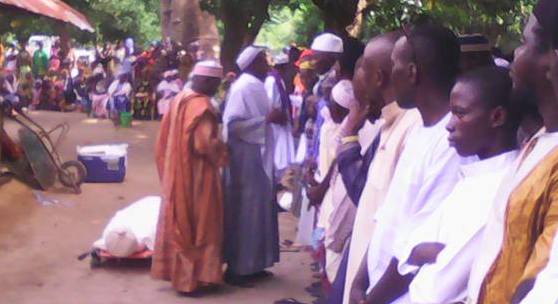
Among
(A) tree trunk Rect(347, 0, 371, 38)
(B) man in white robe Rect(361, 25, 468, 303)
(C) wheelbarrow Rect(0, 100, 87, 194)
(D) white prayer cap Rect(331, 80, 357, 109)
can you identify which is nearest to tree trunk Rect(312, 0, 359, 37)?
(A) tree trunk Rect(347, 0, 371, 38)

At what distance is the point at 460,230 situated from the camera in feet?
7.38

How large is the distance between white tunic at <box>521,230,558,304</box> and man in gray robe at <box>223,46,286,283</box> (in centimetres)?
499

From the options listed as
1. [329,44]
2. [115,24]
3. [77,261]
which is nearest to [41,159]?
[77,261]

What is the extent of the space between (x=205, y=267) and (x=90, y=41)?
1344 inches

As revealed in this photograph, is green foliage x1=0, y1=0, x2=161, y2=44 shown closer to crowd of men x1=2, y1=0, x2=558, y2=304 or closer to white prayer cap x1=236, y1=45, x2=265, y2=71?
white prayer cap x1=236, y1=45, x2=265, y2=71

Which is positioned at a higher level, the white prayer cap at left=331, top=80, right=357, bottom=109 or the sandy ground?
the white prayer cap at left=331, top=80, right=357, bottom=109

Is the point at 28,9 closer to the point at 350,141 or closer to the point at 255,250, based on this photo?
the point at 255,250

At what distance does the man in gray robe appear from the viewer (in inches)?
259

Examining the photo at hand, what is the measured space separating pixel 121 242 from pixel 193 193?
101 cm

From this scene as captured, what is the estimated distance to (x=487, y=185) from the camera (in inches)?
89.7

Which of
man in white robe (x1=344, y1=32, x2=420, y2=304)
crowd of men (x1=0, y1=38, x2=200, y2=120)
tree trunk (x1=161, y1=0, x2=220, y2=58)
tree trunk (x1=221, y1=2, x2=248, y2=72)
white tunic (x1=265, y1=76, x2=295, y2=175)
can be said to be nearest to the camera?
man in white robe (x1=344, y1=32, x2=420, y2=304)

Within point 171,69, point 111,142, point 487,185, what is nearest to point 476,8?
point 487,185

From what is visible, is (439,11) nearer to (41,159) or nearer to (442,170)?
(41,159)

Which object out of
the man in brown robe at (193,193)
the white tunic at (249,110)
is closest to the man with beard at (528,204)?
the man in brown robe at (193,193)
